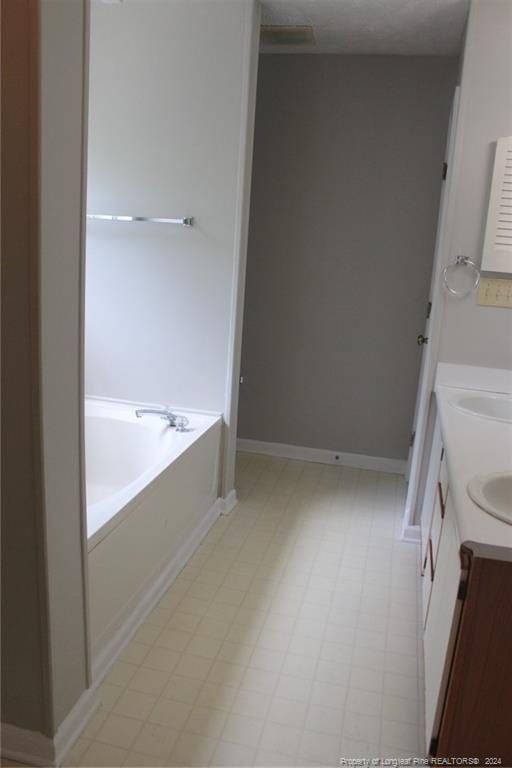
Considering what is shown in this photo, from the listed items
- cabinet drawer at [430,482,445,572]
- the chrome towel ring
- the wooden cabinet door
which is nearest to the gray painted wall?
the chrome towel ring

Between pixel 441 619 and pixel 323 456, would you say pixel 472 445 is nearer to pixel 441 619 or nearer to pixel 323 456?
pixel 441 619

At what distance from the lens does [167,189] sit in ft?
9.20

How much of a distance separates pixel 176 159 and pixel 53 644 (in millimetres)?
2030

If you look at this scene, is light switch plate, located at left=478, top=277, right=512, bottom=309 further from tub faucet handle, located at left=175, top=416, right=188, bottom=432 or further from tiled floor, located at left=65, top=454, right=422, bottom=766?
tub faucet handle, located at left=175, top=416, right=188, bottom=432

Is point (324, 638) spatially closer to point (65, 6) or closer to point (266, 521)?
point (266, 521)

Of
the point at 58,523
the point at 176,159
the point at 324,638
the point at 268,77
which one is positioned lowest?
the point at 324,638

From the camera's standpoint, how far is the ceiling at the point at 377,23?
2.62m

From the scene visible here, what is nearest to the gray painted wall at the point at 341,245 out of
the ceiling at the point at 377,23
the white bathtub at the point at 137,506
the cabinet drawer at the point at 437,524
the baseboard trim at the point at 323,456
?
the baseboard trim at the point at 323,456

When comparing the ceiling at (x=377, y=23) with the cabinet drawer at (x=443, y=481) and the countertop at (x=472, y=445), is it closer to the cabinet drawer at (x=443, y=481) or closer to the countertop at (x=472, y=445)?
the countertop at (x=472, y=445)

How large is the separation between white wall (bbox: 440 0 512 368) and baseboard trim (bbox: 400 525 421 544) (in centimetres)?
81

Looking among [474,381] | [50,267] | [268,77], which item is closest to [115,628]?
[50,267]

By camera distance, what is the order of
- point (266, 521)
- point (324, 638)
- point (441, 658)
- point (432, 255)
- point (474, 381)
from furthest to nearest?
point (432, 255)
point (266, 521)
point (474, 381)
point (324, 638)
point (441, 658)

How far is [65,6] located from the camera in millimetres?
1312

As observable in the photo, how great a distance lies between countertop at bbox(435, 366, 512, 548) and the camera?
1348 mm
